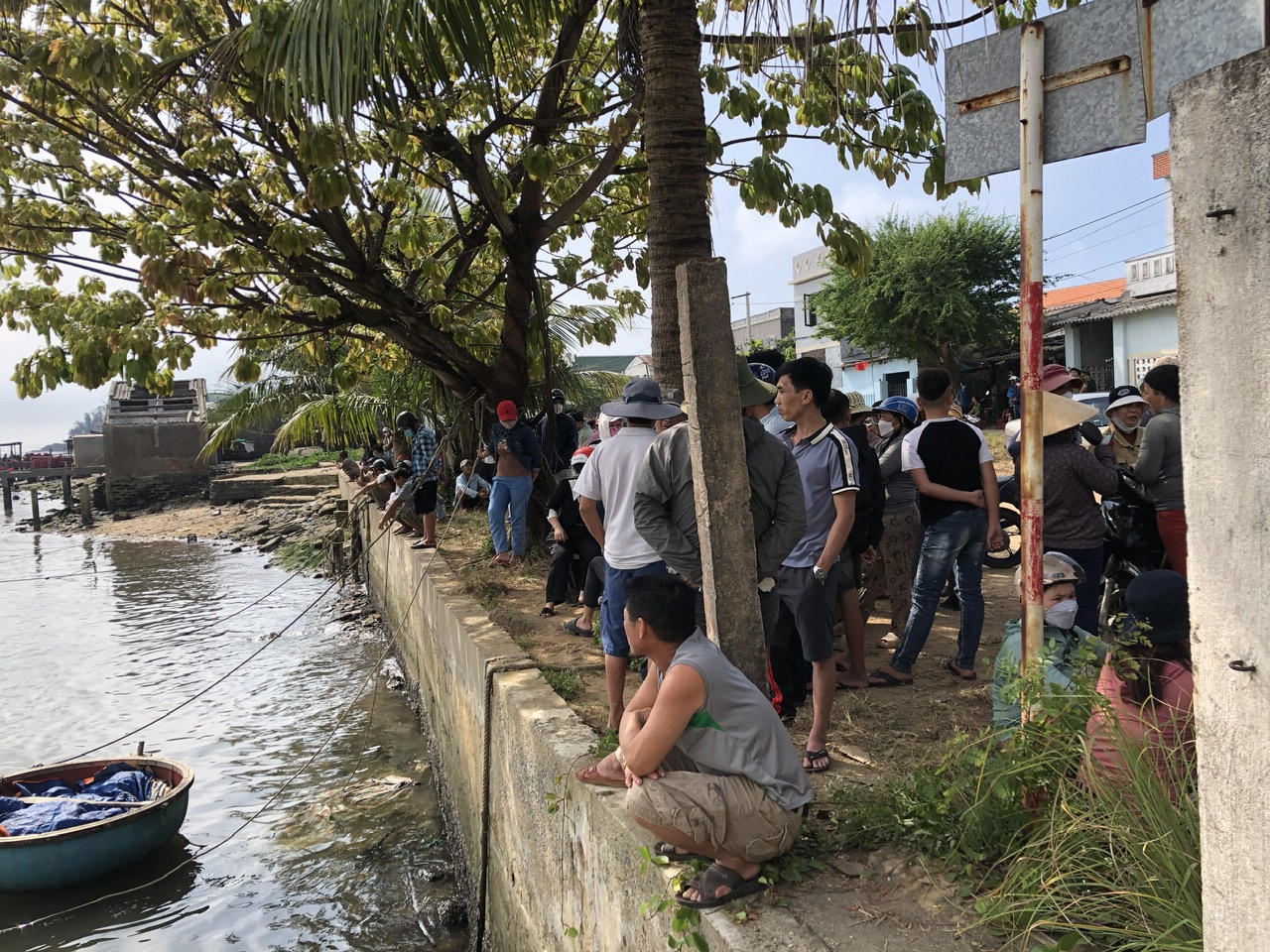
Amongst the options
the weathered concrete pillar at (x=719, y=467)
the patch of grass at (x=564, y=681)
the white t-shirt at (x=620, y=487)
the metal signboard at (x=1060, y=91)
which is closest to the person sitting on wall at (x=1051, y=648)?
the weathered concrete pillar at (x=719, y=467)

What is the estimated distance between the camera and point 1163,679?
2859 millimetres

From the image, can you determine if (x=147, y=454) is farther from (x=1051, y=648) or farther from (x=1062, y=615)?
(x=1051, y=648)

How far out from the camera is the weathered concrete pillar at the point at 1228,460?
6.29 ft

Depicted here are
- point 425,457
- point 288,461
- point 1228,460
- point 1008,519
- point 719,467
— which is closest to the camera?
point 1228,460

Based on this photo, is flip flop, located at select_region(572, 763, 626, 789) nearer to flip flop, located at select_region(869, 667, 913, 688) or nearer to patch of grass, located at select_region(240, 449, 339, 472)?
flip flop, located at select_region(869, 667, 913, 688)

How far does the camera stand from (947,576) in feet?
17.2

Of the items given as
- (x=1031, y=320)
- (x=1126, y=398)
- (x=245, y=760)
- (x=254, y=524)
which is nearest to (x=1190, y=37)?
(x=1031, y=320)

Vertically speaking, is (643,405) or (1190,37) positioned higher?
(1190,37)

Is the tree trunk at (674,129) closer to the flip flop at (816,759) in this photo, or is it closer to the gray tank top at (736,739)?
the gray tank top at (736,739)

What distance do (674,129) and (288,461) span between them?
34.0 meters

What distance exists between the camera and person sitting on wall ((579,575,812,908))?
9.98 feet

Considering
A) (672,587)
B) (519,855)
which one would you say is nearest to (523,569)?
(519,855)

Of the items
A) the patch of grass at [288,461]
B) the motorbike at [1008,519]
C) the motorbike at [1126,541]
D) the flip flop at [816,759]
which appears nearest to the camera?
the flip flop at [816,759]

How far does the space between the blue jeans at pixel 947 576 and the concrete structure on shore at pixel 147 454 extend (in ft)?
115
